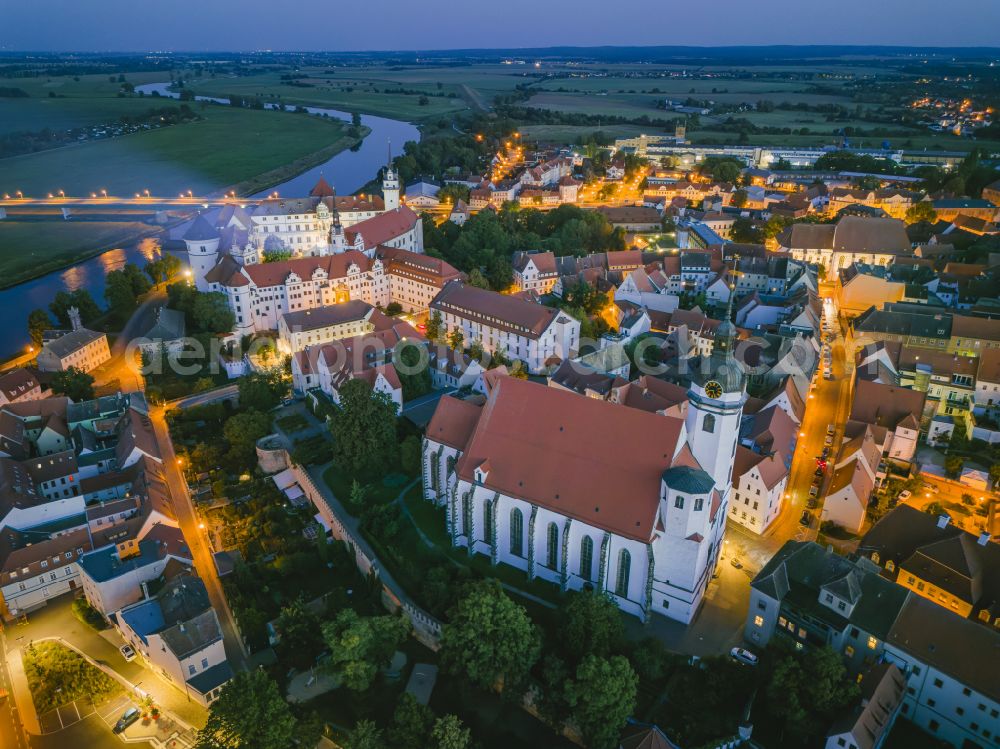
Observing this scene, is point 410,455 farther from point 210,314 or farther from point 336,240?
point 336,240

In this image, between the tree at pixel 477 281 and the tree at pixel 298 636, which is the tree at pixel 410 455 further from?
the tree at pixel 477 281

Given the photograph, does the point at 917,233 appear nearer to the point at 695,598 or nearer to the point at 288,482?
the point at 695,598

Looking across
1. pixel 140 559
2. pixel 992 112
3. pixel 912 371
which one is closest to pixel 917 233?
pixel 912 371

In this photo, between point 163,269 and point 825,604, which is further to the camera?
point 163,269

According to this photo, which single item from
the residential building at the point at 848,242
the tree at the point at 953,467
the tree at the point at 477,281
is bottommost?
the tree at the point at 953,467

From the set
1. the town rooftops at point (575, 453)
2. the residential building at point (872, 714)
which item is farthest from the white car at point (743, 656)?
the town rooftops at point (575, 453)

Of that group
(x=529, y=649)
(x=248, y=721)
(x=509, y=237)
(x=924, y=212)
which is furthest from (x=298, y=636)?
(x=924, y=212)
